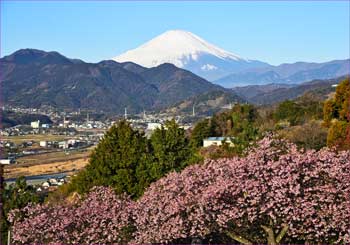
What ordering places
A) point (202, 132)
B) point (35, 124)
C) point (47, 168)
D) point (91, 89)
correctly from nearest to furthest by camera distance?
point (202, 132) → point (47, 168) → point (35, 124) → point (91, 89)

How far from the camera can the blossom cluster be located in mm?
8477

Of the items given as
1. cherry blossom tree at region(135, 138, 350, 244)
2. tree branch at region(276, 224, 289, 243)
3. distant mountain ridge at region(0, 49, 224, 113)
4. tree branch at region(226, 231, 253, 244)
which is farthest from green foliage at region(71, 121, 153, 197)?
distant mountain ridge at region(0, 49, 224, 113)

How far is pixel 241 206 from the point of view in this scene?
8.48m

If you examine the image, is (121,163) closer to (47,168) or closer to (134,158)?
(134,158)

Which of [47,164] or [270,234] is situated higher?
[270,234]

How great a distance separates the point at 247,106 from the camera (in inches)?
1586

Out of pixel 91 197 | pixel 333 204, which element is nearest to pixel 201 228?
pixel 333 204

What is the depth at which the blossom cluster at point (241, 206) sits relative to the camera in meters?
8.48

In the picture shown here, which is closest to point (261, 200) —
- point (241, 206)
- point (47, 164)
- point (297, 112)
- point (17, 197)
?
point (241, 206)

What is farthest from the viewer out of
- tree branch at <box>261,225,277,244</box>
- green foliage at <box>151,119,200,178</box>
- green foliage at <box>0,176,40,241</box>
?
green foliage at <box>151,119,200,178</box>

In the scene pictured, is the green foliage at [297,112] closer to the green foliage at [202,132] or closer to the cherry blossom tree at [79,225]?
the green foliage at [202,132]

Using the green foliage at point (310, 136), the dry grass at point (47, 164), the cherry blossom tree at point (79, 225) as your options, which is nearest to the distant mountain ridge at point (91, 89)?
the dry grass at point (47, 164)

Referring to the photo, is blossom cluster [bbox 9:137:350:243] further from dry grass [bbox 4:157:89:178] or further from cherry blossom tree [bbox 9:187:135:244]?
dry grass [bbox 4:157:89:178]

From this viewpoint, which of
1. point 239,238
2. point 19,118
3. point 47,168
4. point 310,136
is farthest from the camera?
point 19,118
